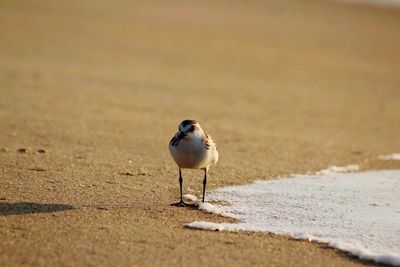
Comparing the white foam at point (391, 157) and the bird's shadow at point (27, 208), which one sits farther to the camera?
the white foam at point (391, 157)

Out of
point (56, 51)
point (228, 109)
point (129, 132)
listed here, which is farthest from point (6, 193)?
point (56, 51)

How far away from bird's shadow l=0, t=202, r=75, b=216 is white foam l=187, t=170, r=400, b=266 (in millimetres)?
1262

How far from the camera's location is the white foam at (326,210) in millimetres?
5785

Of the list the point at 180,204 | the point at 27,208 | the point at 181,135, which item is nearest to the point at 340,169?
the point at 180,204

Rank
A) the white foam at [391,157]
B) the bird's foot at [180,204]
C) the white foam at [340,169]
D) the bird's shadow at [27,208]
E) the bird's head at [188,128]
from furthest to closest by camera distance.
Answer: the white foam at [391,157] < the white foam at [340,169] < the bird's foot at [180,204] < the bird's head at [188,128] < the bird's shadow at [27,208]

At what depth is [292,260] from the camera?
5258 mm

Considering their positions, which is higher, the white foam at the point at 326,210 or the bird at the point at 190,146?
the bird at the point at 190,146

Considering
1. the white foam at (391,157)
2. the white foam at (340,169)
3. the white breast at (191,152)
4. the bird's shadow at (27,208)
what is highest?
the white breast at (191,152)

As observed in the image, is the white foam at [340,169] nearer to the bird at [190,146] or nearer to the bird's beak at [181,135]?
the bird at [190,146]

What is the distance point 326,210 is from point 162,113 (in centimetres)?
758

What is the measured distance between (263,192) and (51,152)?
3.06 meters

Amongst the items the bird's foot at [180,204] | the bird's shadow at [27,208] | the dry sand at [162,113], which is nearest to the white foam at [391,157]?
the dry sand at [162,113]

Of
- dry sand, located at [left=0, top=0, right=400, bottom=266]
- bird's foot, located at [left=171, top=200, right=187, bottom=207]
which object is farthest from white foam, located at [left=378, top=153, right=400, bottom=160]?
bird's foot, located at [left=171, top=200, right=187, bottom=207]

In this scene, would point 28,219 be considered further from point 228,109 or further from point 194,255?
point 228,109
